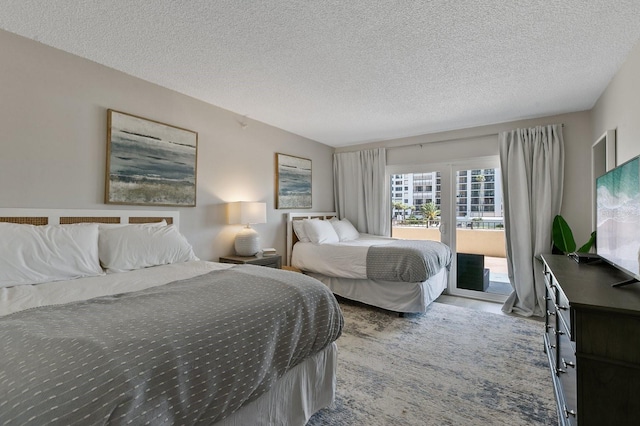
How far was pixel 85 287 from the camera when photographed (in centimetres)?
166

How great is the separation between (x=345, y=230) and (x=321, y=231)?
0.57m

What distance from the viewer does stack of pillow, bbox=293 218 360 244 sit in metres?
4.10

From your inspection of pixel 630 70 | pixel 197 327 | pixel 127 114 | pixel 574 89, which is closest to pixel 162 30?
pixel 127 114

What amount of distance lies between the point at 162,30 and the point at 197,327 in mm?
1922

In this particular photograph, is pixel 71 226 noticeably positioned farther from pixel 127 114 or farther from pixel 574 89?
pixel 574 89

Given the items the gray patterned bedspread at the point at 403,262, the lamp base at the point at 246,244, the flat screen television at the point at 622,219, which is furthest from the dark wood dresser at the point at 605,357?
the lamp base at the point at 246,244

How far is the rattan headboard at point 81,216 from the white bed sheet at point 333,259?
1.70m

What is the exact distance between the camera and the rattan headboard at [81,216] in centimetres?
202

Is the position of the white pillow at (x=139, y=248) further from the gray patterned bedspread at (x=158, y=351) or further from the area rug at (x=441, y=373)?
the area rug at (x=441, y=373)

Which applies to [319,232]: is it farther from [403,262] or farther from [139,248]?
[139,248]

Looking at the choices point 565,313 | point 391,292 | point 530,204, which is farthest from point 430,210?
point 565,313

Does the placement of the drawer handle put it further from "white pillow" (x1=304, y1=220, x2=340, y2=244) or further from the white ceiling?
"white pillow" (x1=304, y1=220, x2=340, y2=244)

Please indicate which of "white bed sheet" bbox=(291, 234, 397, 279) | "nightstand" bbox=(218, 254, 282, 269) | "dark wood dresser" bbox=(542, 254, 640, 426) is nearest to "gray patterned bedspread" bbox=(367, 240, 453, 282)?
"white bed sheet" bbox=(291, 234, 397, 279)

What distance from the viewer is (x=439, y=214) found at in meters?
4.43
